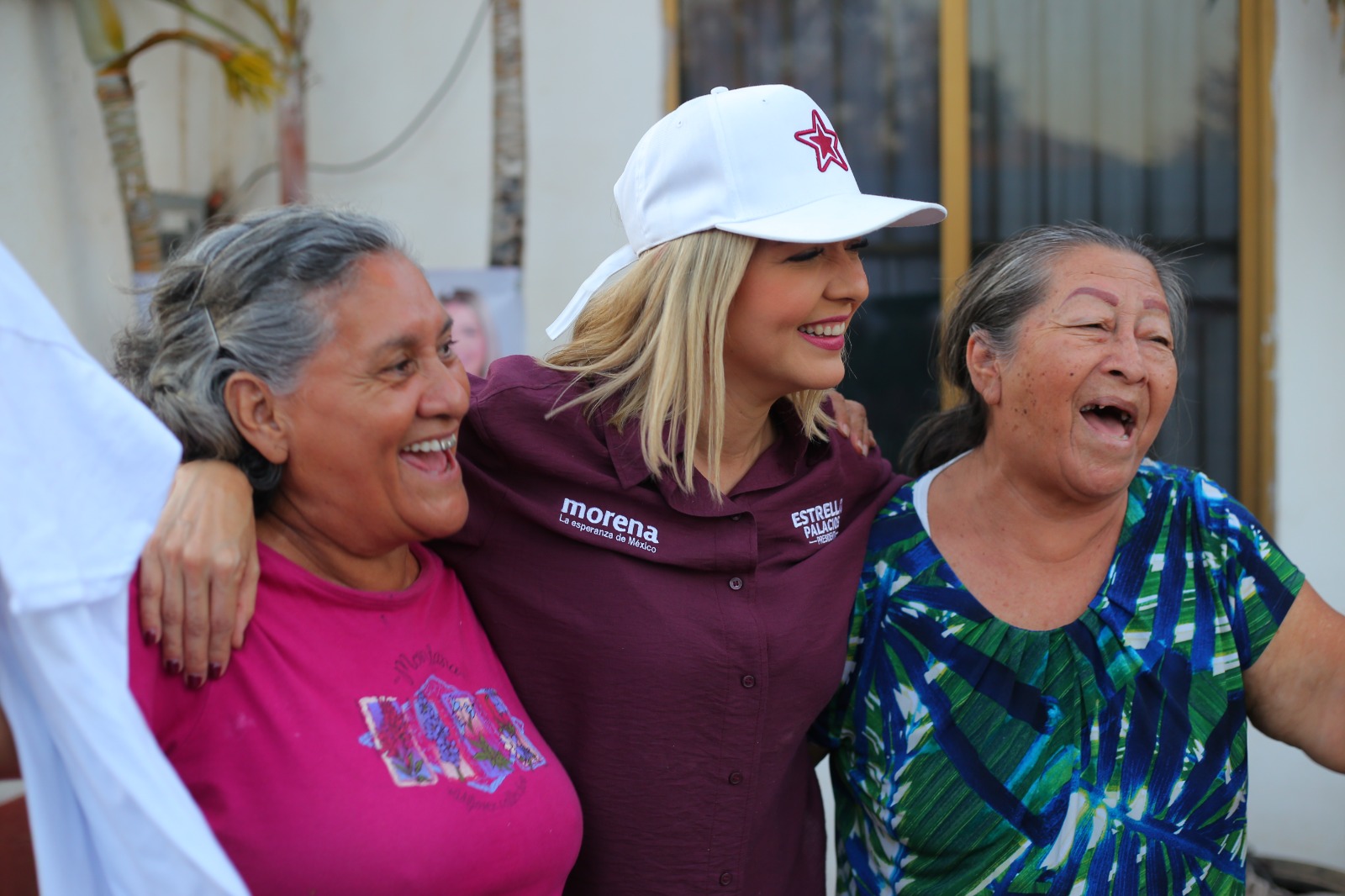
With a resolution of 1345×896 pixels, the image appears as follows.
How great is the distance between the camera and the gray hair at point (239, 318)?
1.59 meters

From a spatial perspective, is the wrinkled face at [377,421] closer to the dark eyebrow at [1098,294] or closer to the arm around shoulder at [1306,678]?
the dark eyebrow at [1098,294]

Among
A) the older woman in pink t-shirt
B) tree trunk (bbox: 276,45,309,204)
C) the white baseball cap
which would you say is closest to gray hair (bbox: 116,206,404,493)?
the older woman in pink t-shirt

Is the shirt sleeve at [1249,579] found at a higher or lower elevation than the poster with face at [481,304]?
lower

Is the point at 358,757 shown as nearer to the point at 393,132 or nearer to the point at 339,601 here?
the point at 339,601

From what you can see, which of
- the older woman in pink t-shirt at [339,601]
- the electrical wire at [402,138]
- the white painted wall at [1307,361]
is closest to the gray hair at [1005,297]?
the older woman in pink t-shirt at [339,601]

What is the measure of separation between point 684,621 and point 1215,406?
304 cm

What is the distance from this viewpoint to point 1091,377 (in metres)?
1.94

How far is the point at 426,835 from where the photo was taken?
1466 mm

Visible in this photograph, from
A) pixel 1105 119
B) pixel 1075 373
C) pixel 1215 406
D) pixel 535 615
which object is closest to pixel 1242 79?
pixel 1105 119

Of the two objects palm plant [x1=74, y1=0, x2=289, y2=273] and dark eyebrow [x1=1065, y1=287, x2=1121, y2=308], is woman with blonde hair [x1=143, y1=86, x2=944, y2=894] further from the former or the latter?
palm plant [x1=74, y1=0, x2=289, y2=273]

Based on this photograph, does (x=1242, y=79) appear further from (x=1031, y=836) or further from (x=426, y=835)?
(x=426, y=835)

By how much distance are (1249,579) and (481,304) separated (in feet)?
10.1

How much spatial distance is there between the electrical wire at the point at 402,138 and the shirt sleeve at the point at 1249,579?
3.44 meters

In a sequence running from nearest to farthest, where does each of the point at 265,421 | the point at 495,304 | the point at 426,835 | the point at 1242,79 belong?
the point at 426,835
the point at 265,421
the point at 1242,79
the point at 495,304
